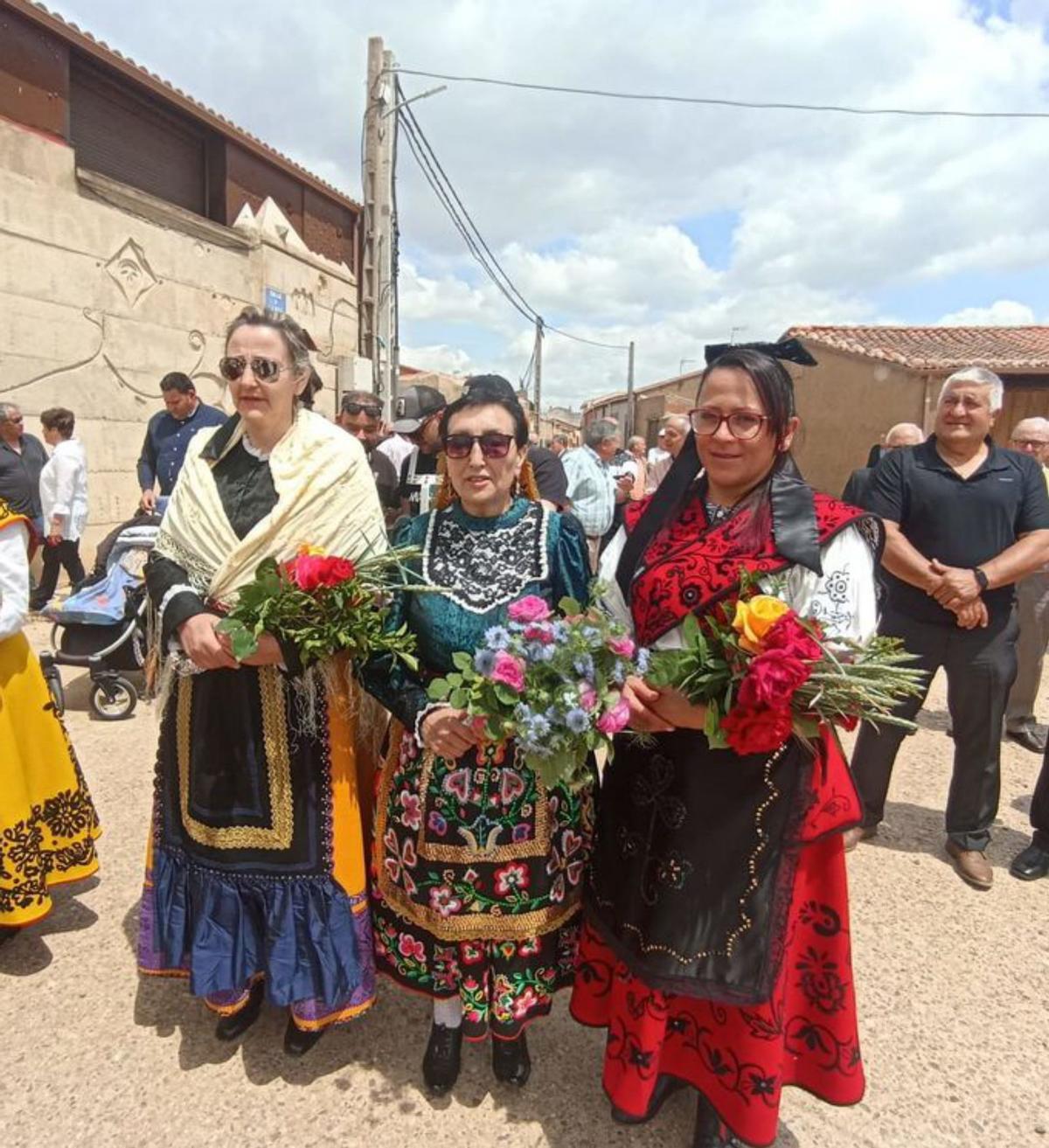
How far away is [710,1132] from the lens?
6.76 ft

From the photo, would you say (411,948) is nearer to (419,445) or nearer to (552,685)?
(552,685)

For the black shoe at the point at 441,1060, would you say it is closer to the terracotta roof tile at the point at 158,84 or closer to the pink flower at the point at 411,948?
the pink flower at the point at 411,948

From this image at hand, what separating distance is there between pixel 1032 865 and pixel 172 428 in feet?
20.8

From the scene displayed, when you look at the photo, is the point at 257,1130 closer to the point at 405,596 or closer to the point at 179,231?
the point at 405,596

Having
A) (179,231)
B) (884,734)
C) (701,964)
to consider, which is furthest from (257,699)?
(179,231)

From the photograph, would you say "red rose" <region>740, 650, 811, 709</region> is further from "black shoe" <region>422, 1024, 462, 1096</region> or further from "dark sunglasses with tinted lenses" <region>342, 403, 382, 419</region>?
"dark sunglasses with tinted lenses" <region>342, 403, 382, 419</region>

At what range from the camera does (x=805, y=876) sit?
6.52 feet

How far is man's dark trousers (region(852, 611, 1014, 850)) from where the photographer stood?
11.2 feet

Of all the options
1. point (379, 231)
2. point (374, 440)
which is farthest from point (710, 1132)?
point (379, 231)

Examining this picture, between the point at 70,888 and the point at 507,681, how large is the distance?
263 cm

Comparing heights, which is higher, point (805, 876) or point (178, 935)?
point (805, 876)

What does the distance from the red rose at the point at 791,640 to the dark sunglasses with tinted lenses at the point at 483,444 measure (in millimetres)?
901

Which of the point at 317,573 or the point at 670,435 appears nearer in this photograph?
the point at 317,573

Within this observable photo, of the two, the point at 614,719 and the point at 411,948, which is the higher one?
the point at 614,719
